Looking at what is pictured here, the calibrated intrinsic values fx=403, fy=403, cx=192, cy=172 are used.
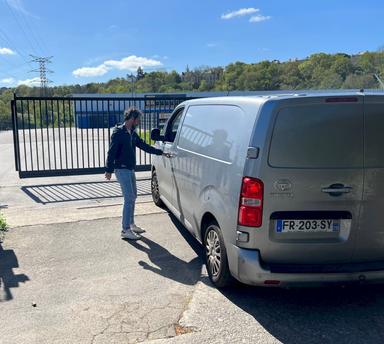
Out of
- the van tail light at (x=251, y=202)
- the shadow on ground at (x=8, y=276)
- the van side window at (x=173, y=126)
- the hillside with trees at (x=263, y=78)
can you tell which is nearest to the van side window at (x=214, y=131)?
the van tail light at (x=251, y=202)

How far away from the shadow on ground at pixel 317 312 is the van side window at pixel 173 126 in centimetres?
273

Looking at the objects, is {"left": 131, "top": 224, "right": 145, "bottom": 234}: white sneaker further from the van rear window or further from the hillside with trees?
the hillside with trees

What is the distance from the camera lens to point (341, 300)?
12.7 feet

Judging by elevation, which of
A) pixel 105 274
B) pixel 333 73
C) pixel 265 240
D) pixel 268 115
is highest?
pixel 333 73

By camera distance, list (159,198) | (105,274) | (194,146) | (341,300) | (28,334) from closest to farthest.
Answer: (28,334) < (341,300) < (105,274) < (194,146) < (159,198)

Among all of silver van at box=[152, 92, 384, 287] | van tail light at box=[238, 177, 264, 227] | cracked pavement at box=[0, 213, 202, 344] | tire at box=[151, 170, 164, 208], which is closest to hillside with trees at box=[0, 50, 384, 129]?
tire at box=[151, 170, 164, 208]

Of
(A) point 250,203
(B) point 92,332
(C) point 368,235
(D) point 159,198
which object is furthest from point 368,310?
(D) point 159,198

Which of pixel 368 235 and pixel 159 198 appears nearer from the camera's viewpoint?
pixel 368 235

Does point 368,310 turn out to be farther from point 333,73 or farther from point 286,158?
point 333,73

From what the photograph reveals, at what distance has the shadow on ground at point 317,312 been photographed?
329 cm

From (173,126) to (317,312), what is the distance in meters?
3.54

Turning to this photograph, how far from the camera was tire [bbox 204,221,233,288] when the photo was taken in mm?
3930

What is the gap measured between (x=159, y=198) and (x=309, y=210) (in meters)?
4.09

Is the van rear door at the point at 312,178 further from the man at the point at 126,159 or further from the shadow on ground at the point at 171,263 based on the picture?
the man at the point at 126,159
